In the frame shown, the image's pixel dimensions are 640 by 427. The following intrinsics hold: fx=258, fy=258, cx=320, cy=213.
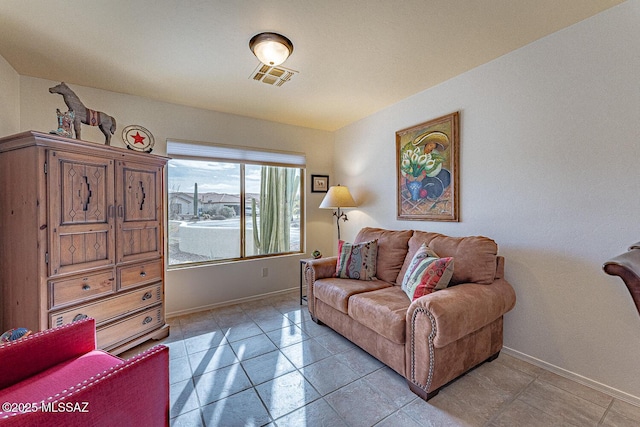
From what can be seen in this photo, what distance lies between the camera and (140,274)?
7.60 ft

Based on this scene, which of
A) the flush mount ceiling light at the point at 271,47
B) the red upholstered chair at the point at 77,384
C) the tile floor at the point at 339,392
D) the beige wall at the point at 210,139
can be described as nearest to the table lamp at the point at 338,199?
the beige wall at the point at 210,139

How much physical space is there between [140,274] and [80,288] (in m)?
0.44

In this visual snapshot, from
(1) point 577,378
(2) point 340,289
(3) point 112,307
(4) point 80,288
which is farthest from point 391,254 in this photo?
(4) point 80,288

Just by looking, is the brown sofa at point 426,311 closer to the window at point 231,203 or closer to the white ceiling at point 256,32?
the window at point 231,203

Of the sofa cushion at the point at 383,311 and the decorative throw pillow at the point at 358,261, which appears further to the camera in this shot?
the decorative throw pillow at the point at 358,261

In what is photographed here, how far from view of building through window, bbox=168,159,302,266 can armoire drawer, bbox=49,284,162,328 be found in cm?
73

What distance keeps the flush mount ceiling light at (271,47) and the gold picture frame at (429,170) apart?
64.6 inches

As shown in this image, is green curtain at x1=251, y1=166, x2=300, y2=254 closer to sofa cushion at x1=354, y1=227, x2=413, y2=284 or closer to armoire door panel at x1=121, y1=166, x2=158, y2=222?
armoire door panel at x1=121, y1=166, x2=158, y2=222

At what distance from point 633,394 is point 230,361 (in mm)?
Result: 2743

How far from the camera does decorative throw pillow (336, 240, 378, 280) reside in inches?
107

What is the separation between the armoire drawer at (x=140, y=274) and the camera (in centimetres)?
218

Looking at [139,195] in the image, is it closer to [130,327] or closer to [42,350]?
[130,327]

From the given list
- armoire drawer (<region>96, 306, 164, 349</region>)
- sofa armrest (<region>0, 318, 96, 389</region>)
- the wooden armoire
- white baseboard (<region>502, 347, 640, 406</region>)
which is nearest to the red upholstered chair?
sofa armrest (<region>0, 318, 96, 389</region>)

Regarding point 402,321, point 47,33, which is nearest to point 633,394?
point 402,321
